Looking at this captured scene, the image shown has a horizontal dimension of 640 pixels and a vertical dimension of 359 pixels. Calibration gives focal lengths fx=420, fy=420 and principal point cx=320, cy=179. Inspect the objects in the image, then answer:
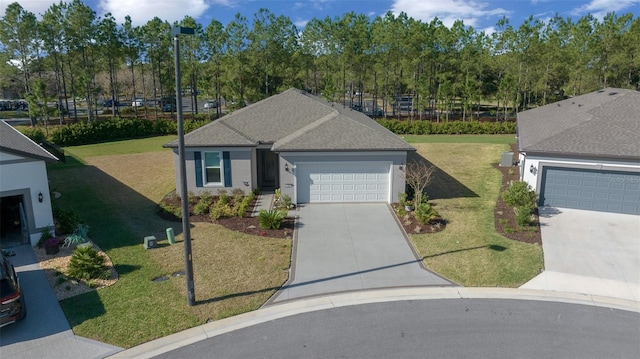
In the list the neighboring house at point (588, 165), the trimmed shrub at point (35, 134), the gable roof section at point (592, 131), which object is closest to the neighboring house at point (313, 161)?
the neighboring house at point (588, 165)

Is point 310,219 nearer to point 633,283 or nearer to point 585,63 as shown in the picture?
point 633,283

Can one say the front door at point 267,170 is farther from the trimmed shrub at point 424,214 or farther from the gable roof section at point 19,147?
the gable roof section at point 19,147

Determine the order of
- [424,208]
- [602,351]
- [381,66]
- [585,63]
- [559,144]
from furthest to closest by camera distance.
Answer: [381,66]
[585,63]
[559,144]
[424,208]
[602,351]

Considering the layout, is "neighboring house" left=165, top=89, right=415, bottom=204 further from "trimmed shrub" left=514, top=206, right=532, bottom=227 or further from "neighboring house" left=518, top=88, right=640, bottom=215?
"neighboring house" left=518, top=88, right=640, bottom=215

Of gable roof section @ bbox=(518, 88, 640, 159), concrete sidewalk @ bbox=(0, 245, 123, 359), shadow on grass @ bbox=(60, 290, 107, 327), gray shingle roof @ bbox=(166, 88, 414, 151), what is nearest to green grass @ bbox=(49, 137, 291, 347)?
shadow on grass @ bbox=(60, 290, 107, 327)

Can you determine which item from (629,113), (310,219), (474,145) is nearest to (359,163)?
(310,219)

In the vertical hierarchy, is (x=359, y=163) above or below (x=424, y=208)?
above
